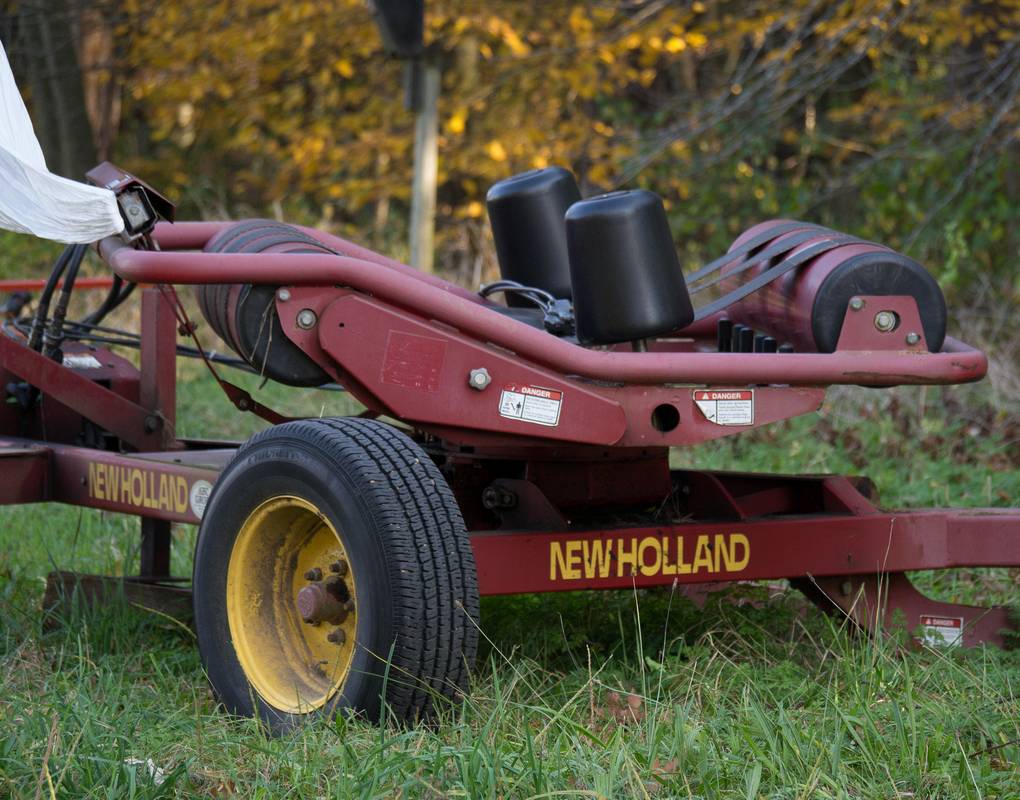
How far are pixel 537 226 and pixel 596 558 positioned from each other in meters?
1.37

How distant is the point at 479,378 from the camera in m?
3.16

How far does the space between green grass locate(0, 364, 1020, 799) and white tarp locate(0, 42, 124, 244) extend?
1053 millimetres

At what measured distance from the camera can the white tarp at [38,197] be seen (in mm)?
3193

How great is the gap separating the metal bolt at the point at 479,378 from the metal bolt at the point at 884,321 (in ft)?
3.10

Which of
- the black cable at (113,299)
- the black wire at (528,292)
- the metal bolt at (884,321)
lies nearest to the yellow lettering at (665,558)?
the metal bolt at (884,321)

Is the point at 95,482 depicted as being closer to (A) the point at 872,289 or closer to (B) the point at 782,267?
(B) the point at 782,267

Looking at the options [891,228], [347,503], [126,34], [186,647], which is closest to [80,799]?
[347,503]

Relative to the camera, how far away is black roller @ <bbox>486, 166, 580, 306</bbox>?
433 cm

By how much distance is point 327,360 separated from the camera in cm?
321

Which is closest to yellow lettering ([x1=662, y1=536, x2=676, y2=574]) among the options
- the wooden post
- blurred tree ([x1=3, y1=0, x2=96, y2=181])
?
the wooden post

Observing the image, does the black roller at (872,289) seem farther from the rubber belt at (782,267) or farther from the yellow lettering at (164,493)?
the yellow lettering at (164,493)

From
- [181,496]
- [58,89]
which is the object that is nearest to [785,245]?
[181,496]

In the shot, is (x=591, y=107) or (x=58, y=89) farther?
(x=591, y=107)

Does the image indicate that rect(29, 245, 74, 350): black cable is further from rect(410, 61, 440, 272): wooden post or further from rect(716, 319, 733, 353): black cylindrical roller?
rect(410, 61, 440, 272): wooden post
